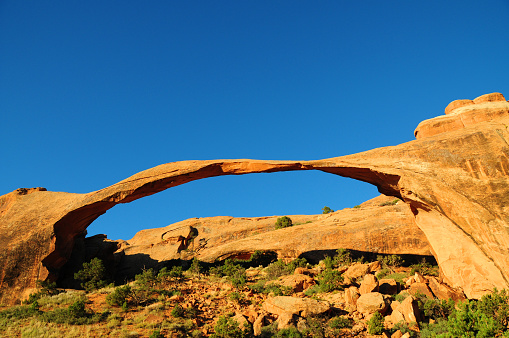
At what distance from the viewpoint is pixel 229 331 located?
40.0ft

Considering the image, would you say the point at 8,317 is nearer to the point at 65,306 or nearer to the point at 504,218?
the point at 65,306

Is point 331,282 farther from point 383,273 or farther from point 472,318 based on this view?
point 472,318

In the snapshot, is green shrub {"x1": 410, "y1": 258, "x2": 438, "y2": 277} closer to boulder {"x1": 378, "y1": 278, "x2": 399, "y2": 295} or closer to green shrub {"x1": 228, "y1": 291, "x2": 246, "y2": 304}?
boulder {"x1": 378, "y1": 278, "x2": 399, "y2": 295}

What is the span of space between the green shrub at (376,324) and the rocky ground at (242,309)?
1.3 inches

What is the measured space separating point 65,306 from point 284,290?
980 cm

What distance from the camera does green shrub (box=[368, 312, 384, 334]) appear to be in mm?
12578

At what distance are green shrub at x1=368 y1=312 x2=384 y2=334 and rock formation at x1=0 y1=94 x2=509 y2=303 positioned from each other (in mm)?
4035

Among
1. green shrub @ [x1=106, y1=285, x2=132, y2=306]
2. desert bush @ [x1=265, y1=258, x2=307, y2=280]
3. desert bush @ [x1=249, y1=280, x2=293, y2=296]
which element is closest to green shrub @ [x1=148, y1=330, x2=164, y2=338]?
green shrub @ [x1=106, y1=285, x2=132, y2=306]

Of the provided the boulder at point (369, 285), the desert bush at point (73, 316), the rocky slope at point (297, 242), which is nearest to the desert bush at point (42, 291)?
the desert bush at point (73, 316)

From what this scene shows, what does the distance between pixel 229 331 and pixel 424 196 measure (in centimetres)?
971

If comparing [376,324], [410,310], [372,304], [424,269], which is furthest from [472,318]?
[424,269]

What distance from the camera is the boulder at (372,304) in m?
13.8

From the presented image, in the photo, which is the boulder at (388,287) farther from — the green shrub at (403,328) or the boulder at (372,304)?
the green shrub at (403,328)

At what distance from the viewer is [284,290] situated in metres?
17.1
